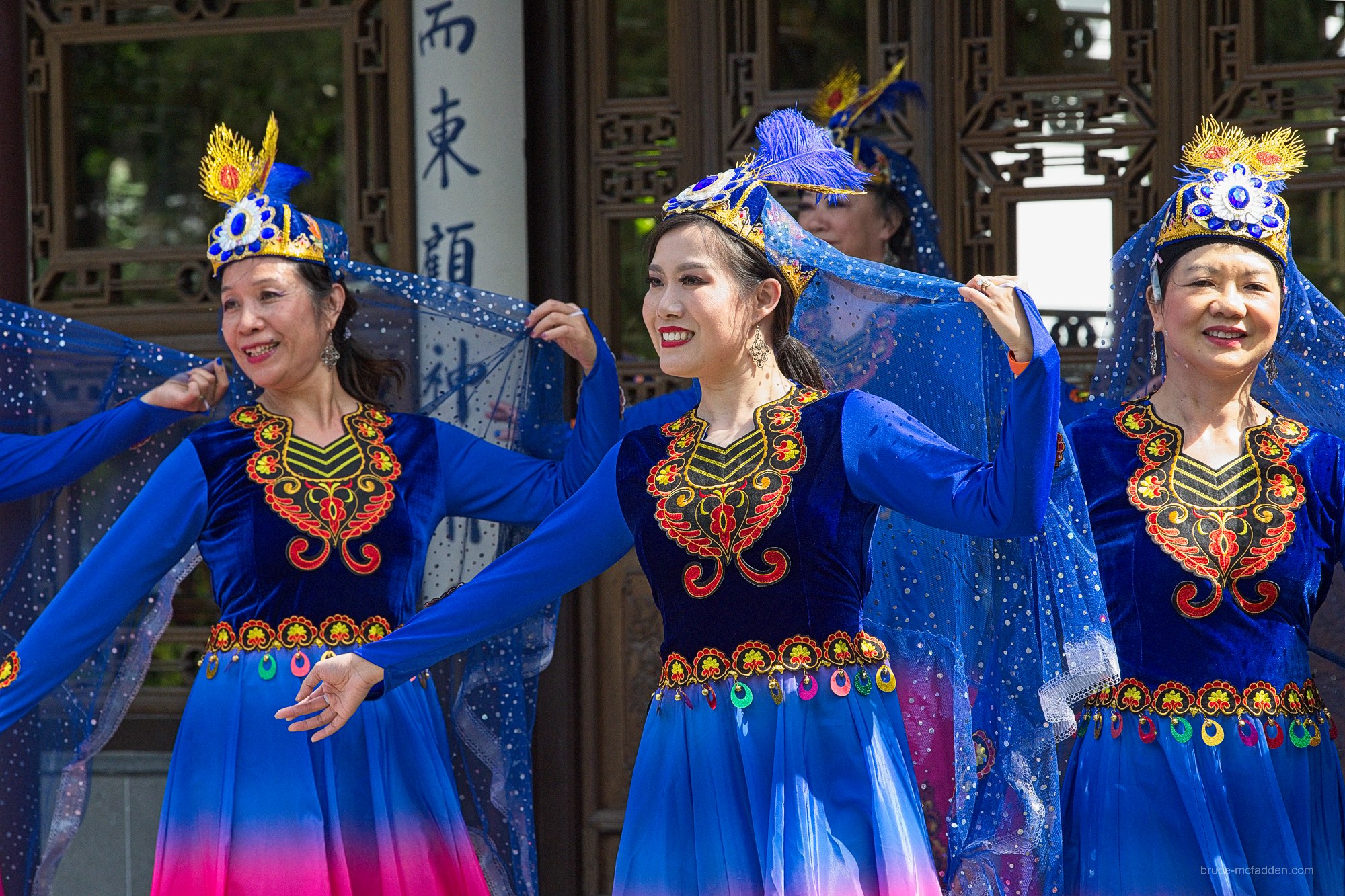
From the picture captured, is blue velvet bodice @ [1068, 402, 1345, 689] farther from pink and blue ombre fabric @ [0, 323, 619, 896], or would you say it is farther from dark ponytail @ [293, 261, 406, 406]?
dark ponytail @ [293, 261, 406, 406]

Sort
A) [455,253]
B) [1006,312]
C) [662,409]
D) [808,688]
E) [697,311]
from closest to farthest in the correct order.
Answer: [1006,312], [808,688], [697,311], [662,409], [455,253]

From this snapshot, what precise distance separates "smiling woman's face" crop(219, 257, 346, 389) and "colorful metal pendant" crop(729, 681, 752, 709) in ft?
4.05

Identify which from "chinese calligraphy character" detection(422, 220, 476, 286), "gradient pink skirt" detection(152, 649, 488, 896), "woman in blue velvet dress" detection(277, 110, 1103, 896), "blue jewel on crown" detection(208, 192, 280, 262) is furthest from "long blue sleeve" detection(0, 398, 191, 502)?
"woman in blue velvet dress" detection(277, 110, 1103, 896)

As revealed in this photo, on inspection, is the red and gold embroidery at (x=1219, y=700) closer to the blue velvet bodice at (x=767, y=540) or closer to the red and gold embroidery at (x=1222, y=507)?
the red and gold embroidery at (x=1222, y=507)

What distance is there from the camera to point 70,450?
3.64m

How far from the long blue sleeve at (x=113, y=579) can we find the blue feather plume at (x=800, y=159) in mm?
1246

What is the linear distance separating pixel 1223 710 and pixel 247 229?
2.01 metres

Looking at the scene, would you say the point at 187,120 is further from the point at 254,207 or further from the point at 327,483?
the point at 327,483

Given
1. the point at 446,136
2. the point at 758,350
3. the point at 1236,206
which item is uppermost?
A: the point at 446,136

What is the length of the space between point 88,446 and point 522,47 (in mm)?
1466

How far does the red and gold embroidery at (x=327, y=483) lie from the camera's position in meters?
3.20

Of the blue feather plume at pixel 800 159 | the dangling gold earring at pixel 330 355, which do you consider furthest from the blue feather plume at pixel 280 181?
the blue feather plume at pixel 800 159

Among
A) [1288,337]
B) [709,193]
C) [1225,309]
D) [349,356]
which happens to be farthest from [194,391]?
[1288,337]

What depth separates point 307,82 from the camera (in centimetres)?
581
